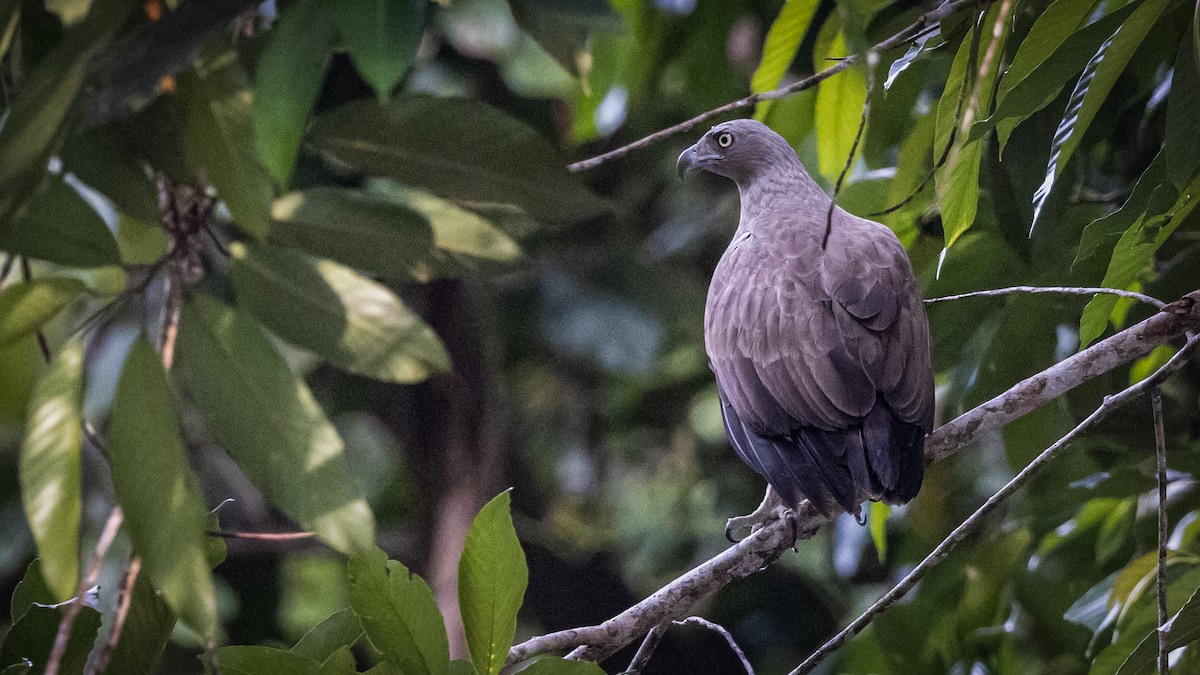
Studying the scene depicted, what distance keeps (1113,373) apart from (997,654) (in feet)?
3.79

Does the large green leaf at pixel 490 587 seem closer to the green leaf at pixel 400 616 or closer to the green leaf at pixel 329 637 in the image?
the green leaf at pixel 400 616

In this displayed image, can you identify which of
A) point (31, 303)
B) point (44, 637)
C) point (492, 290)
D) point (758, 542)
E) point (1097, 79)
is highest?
point (1097, 79)

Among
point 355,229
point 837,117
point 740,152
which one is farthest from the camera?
point 740,152

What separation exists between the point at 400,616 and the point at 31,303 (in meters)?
0.73

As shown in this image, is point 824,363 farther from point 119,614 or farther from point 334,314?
point 119,614

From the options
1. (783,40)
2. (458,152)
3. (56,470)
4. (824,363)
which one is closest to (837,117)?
(783,40)

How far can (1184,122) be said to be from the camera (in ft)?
6.24

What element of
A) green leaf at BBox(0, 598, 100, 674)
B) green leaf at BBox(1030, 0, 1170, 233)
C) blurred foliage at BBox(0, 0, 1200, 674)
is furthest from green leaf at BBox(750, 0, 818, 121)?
green leaf at BBox(0, 598, 100, 674)

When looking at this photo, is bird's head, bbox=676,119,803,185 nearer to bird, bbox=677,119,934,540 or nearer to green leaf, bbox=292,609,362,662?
bird, bbox=677,119,934,540

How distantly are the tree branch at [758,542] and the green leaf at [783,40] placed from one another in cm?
83

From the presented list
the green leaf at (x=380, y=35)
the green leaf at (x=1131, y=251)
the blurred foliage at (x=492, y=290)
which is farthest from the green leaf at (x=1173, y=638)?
the green leaf at (x=380, y=35)

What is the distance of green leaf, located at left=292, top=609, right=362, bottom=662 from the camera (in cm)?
205

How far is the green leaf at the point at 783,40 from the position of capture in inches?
86.9

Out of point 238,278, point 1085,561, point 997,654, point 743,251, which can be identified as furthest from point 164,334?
point 1085,561
